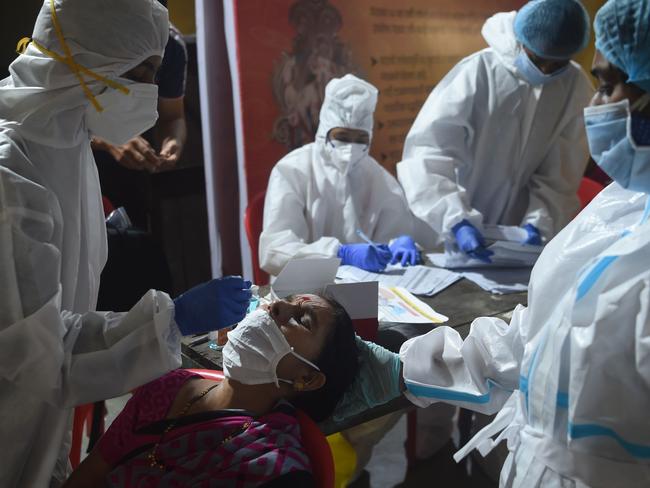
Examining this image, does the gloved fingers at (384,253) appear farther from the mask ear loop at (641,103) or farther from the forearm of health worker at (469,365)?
the mask ear loop at (641,103)

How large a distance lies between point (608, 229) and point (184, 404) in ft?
3.69

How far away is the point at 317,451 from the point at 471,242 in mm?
1429

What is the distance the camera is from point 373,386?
1.63m

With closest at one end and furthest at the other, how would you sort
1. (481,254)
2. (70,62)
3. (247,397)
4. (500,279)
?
(70,62)
(247,397)
(500,279)
(481,254)

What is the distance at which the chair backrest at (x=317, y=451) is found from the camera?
1.41 m

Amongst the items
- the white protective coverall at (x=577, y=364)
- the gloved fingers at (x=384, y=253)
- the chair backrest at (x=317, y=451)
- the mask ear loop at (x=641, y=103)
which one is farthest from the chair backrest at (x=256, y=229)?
the mask ear loop at (x=641, y=103)

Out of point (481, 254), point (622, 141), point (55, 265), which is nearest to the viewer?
point (622, 141)

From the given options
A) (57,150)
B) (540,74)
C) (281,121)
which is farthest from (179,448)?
(281,121)

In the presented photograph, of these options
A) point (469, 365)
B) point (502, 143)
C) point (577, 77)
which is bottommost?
point (469, 365)

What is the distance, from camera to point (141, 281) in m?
2.40

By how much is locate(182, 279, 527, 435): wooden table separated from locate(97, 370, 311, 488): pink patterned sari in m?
0.21

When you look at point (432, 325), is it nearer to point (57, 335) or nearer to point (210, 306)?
point (210, 306)

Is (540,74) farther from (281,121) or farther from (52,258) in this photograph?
(52,258)

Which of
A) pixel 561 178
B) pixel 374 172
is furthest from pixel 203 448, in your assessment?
pixel 561 178
